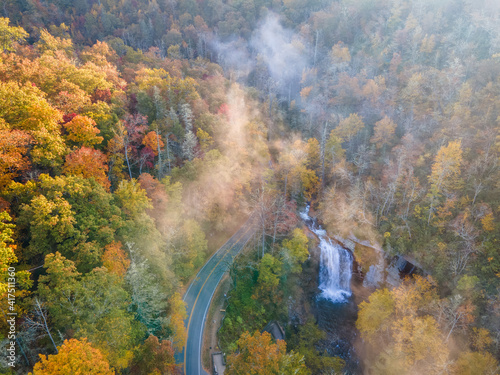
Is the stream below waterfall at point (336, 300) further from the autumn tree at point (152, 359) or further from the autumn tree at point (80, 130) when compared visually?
the autumn tree at point (80, 130)

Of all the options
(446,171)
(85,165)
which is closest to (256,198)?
(85,165)

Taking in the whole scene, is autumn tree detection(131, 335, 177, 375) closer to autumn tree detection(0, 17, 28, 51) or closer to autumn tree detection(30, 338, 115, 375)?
autumn tree detection(30, 338, 115, 375)

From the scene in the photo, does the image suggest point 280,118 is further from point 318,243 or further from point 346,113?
point 318,243

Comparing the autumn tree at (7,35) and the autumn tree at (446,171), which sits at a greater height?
the autumn tree at (7,35)

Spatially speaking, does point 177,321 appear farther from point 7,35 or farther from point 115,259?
point 7,35

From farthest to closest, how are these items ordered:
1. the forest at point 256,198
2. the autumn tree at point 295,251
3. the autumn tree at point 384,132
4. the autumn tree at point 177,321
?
the autumn tree at point 384,132 → the autumn tree at point 295,251 → the autumn tree at point 177,321 → the forest at point 256,198

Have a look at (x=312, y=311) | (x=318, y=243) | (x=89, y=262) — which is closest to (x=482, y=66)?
(x=318, y=243)

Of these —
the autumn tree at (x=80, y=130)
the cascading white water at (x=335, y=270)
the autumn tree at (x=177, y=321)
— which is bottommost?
the autumn tree at (x=177, y=321)

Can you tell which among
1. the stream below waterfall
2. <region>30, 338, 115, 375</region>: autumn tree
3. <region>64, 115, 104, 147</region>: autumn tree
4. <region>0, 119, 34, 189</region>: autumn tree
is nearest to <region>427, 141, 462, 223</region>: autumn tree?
the stream below waterfall

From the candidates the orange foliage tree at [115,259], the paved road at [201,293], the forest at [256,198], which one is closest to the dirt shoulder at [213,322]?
the paved road at [201,293]
